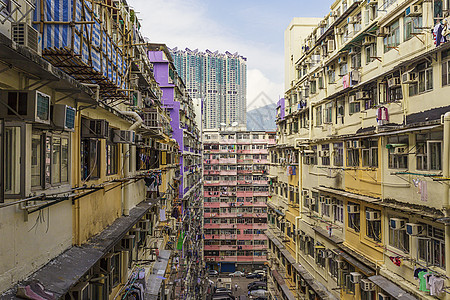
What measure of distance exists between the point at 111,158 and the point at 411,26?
8695 millimetres

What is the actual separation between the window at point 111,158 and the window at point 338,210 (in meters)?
8.94

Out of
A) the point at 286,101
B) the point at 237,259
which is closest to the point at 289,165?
the point at 286,101

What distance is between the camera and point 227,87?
61.0m

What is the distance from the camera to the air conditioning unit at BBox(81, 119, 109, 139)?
23.1 feet

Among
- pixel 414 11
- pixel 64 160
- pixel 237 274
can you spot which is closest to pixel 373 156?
pixel 414 11

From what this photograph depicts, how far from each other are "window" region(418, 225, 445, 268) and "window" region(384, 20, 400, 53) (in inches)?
203

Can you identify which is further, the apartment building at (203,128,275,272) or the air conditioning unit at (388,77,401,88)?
the apartment building at (203,128,275,272)

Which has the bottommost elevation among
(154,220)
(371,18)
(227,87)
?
(154,220)

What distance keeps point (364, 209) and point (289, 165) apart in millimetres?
9513

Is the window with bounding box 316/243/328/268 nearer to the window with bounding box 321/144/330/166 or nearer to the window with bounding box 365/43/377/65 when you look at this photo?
the window with bounding box 321/144/330/166

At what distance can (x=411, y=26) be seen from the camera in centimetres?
958

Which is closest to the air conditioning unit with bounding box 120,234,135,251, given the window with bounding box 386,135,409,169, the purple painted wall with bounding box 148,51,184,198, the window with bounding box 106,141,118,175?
the window with bounding box 106,141,118,175

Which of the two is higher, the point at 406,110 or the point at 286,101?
the point at 286,101

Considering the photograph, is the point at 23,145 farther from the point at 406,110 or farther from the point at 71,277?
the point at 406,110
